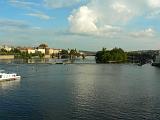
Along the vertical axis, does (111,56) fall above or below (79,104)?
above

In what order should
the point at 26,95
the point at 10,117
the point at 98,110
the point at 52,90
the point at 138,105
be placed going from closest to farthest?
the point at 10,117
the point at 98,110
the point at 138,105
the point at 26,95
the point at 52,90

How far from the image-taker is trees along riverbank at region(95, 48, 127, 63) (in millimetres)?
122137

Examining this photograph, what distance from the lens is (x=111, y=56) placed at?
405 ft

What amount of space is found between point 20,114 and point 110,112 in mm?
6284

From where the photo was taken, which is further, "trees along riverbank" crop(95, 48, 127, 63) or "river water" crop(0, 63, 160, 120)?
"trees along riverbank" crop(95, 48, 127, 63)

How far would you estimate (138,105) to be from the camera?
2816cm

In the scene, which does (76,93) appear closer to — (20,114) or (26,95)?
(26,95)

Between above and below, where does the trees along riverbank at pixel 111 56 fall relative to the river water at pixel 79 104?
above

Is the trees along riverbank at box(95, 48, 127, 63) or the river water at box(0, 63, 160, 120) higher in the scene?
the trees along riverbank at box(95, 48, 127, 63)

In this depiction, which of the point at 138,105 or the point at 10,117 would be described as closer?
the point at 10,117

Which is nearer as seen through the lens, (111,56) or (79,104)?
(79,104)

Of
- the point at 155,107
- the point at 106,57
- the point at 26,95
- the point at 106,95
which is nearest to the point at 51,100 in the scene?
the point at 26,95

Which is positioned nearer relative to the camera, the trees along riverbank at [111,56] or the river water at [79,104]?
the river water at [79,104]

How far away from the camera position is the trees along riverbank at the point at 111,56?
122 m
